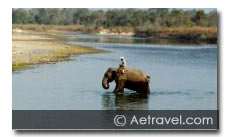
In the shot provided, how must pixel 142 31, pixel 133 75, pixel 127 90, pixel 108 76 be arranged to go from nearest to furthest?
pixel 108 76, pixel 133 75, pixel 127 90, pixel 142 31

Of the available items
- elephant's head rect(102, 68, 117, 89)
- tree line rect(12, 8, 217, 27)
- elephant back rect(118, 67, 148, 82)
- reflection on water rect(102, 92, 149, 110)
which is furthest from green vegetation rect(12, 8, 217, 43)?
reflection on water rect(102, 92, 149, 110)

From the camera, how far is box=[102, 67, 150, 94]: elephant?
12633 mm

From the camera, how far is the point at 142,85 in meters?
12.7

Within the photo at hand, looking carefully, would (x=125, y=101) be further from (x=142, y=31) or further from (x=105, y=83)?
(x=142, y=31)

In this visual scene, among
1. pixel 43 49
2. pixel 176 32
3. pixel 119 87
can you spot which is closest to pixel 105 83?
pixel 119 87

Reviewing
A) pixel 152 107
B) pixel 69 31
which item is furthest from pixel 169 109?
pixel 69 31

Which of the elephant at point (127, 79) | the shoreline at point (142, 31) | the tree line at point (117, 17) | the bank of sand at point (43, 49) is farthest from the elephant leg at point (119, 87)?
the tree line at point (117, 17)

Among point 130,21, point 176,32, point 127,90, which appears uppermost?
point 130,21

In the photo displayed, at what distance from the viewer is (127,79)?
1288 centimetres

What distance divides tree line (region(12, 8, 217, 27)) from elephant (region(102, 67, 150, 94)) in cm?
82

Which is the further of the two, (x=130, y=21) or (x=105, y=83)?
(x=130, y=21)

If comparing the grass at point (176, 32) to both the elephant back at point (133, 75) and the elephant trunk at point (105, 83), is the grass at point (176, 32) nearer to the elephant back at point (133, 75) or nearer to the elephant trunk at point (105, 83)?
the elephant back at point (133, 75)

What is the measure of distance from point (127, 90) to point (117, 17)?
1190 mm
